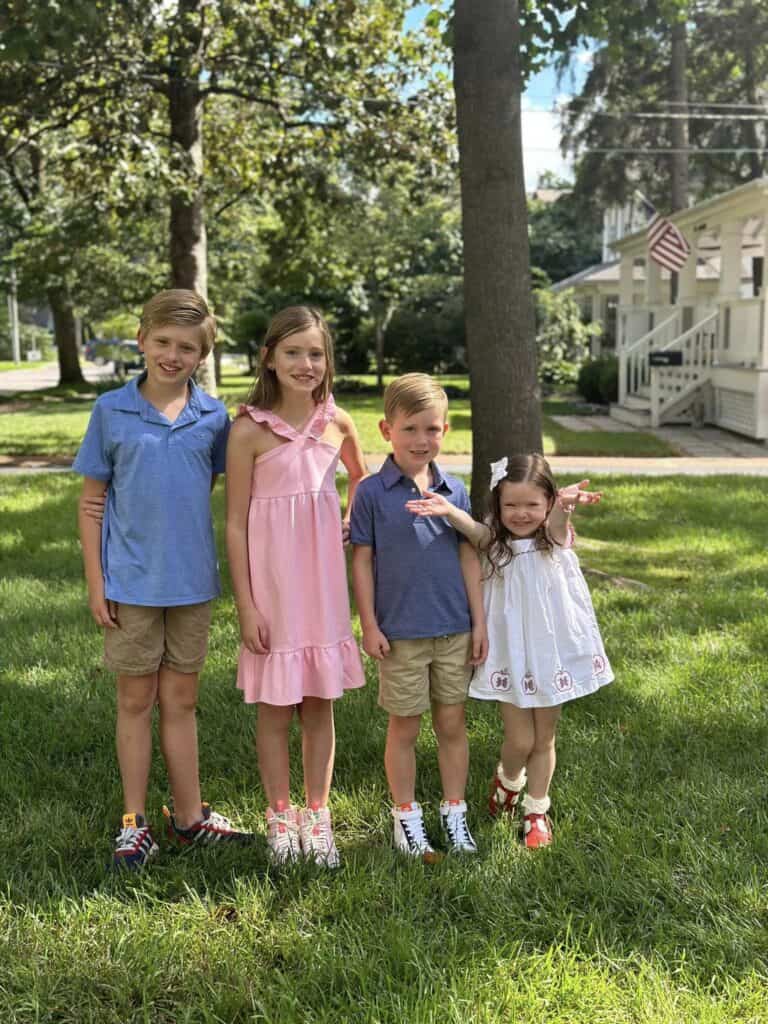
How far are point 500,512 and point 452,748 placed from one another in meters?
0.73

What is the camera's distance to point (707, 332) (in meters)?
16.6

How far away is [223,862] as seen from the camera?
2904 millimetres

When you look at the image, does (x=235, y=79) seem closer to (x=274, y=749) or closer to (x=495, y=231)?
(x=495, y=231)

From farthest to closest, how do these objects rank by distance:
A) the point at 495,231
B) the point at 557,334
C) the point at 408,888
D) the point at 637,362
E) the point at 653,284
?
1. the point at 557,334
2. the point at 653,284
3. the point at 637,362
4. the point at 495,231
5. the point at 408,888

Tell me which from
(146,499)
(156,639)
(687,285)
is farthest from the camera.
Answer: (687,285)

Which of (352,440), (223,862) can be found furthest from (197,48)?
(223,862)

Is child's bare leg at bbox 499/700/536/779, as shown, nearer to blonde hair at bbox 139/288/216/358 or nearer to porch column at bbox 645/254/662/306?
blonde hair at bbox 139/288/216/358

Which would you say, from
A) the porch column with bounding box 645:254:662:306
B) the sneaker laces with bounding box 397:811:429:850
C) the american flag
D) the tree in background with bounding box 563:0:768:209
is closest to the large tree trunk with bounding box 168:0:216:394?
the american flag

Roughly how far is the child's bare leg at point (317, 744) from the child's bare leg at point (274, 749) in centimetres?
6

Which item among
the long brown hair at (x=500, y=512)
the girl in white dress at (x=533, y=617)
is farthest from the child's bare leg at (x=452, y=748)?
the long brown hair at (x=500, y=512)

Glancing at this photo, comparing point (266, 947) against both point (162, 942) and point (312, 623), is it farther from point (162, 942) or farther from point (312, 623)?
point (312, 623)

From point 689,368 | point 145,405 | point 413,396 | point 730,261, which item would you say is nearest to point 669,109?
point 730,261

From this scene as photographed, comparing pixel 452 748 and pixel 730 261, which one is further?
pixel 730 261

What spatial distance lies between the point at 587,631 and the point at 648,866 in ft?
2.25
